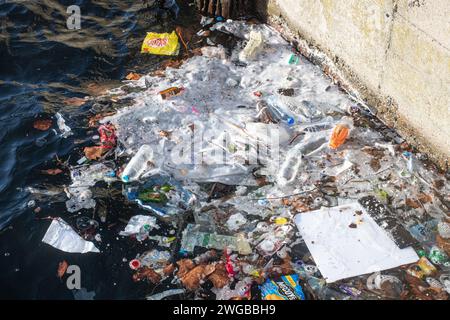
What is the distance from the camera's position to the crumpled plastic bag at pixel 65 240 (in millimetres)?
3473

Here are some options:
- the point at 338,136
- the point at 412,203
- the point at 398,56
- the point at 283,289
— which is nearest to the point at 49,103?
the point at 338,136

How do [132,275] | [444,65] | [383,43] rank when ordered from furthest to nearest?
[383,43], [444,65], [132,275]

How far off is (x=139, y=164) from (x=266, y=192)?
122 cm

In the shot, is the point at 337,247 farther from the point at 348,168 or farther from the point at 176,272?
the point at 176,272

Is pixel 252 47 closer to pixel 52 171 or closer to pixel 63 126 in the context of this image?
pixel 63 126

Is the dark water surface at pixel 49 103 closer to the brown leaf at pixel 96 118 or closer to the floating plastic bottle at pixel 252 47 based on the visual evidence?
the brown leaf at pixel 96 118

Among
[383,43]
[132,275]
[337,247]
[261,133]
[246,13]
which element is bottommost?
[132,275]

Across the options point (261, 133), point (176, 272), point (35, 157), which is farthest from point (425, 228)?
point (35, 157)

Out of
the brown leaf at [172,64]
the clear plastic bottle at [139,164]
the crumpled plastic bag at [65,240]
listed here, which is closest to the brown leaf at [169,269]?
the crumpled plastic bag at [65,240]

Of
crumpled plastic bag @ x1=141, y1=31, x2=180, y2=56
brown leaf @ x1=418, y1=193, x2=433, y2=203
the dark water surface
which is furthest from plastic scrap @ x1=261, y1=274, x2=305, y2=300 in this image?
crumpled plastic bag @ x1=141, y1=31, x2=180, y2=56

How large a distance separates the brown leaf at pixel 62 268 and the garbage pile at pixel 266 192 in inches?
6.0

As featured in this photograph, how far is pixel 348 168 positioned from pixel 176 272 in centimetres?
184

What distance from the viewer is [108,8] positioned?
6539 millimetres

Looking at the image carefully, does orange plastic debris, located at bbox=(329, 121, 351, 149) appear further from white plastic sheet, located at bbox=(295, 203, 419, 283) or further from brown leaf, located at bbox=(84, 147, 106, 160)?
brown leaf, located at bbox=(84, 147, 106, 160)
